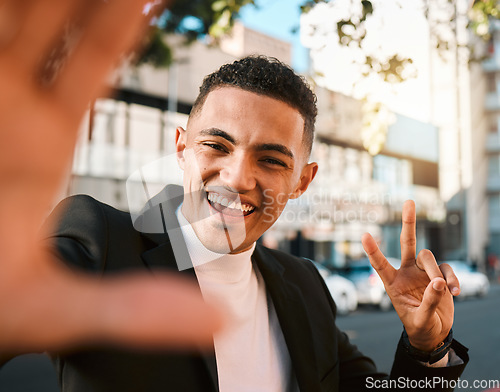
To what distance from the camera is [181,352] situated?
78cm

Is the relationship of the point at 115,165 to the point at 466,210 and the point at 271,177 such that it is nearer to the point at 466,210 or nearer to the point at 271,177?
the point at 271,177

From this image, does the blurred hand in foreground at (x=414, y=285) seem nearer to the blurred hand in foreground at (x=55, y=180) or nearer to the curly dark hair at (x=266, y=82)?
the curly dark hair at (x=266, y=82)

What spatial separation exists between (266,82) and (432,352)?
3.13ft

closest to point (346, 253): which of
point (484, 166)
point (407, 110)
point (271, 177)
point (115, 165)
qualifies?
point (115, 165)

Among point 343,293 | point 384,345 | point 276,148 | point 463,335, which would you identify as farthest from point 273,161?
point 343,293

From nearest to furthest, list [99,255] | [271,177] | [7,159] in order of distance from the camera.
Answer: [7,159] → [99,255] → [271,177]

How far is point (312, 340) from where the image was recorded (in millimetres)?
1547

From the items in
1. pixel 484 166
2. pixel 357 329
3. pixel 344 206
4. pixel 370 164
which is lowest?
pixel 357 329

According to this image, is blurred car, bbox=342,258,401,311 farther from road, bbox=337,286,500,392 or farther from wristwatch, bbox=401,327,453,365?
wristwatch, bbox=401,327,453,365

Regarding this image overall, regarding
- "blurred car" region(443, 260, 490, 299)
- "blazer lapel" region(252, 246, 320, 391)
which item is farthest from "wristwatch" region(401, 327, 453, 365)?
"blurred car" region(443, 260, 490, 299)

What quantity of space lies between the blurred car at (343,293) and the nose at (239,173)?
971 cm

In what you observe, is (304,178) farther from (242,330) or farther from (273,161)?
(242,330)

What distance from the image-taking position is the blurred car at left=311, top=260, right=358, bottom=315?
11000 millimetres

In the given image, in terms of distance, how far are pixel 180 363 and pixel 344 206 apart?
18.6m
